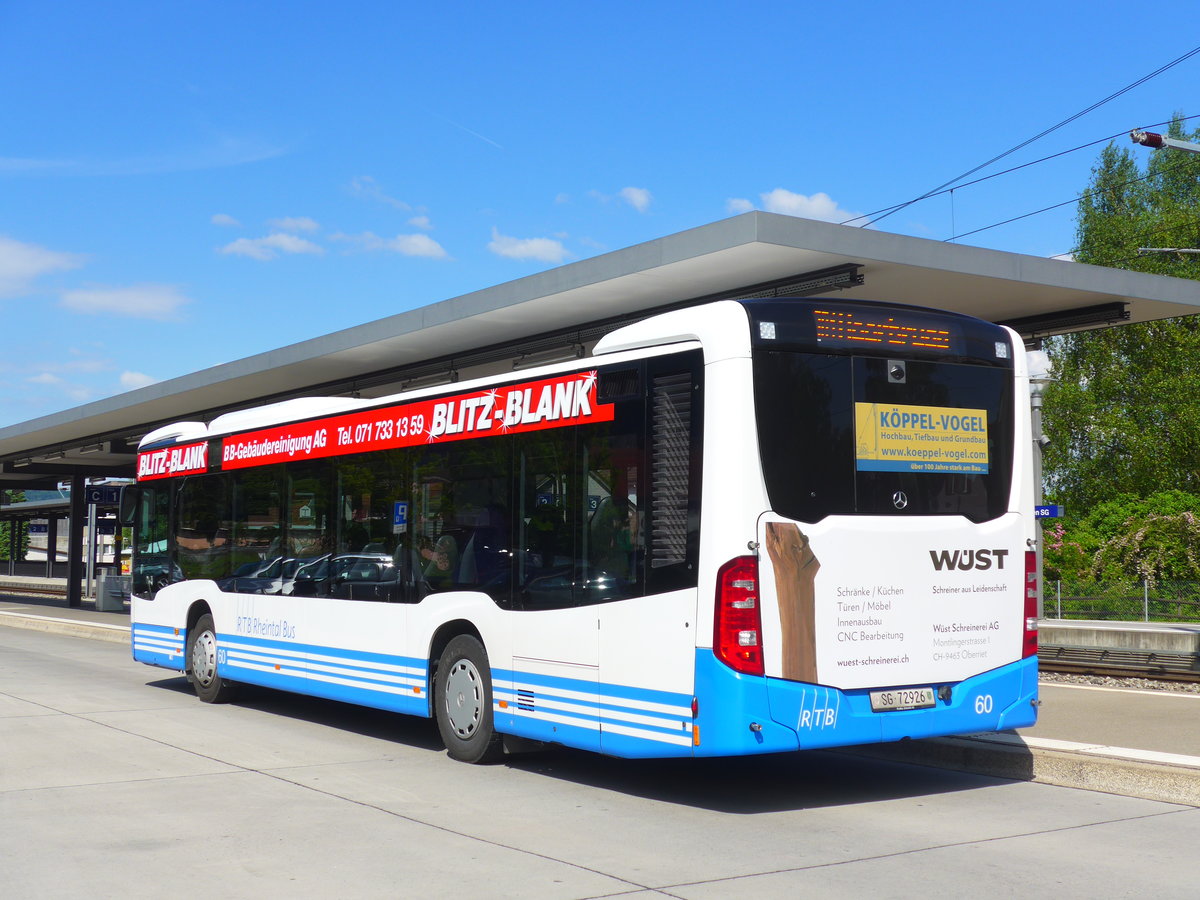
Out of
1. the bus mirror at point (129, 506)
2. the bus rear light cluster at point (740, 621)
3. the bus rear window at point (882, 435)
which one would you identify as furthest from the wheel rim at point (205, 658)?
the bus rear window at point (882, 435)

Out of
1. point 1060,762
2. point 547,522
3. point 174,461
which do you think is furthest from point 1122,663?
point 174,461

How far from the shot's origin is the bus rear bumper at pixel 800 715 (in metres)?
7.42

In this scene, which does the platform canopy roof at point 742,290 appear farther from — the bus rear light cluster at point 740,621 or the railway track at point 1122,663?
the bus rear light cluster at point 740,621

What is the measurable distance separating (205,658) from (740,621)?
27.9ft

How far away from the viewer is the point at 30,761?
386 inches

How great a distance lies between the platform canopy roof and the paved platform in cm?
434

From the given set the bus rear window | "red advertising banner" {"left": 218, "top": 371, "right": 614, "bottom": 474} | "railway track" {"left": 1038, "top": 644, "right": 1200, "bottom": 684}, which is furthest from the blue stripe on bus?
"railway track" {"left": 1038, "top": 644, "right": 1200, "bottom": 684}

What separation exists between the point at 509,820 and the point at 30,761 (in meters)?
4.37

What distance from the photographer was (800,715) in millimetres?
7574

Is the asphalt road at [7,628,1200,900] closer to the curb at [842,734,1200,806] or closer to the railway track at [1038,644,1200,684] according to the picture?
the curb at [842,734,1200,806]

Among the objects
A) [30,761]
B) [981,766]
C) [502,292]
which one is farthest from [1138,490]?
[30,761]

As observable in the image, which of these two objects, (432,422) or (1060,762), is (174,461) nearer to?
(432,422)

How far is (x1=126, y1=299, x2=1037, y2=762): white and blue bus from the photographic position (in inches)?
300

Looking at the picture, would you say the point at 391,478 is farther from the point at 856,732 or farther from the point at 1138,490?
the point at 1138,490
